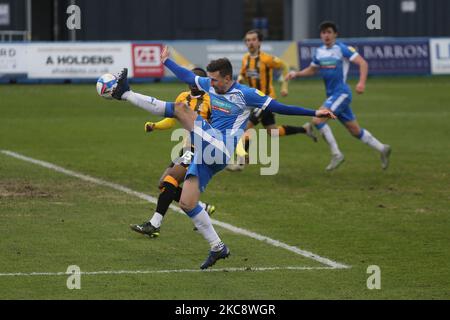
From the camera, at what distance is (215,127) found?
38.0ft

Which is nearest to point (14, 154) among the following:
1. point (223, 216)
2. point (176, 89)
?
point (223, 216)

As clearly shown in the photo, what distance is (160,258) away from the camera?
11.5m

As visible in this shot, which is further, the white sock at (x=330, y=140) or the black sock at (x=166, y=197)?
the white sock at (x=330, y=140)

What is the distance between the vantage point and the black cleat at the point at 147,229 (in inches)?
497

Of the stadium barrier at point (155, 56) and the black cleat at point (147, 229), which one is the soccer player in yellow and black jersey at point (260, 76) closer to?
the black cleat at point (147, 229)

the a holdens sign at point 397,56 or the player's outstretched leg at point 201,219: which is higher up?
the a holdens sign at point 397,56

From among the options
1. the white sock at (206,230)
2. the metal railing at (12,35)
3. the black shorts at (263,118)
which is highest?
the metal railing at (12,35)

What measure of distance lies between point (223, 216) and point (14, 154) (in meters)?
7.15

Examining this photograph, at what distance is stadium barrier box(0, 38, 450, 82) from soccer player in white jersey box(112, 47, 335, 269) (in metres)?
24.4

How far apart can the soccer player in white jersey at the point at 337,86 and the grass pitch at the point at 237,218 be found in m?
0.44

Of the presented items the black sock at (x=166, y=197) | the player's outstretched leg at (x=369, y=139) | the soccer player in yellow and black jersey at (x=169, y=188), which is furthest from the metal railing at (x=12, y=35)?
the black sock at (x=166, y=197)

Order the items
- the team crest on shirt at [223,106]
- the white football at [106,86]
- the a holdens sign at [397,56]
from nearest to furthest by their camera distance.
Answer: the white football at [106,86], the team crest on shirt at [223,106], the a holdens sign at [397,56]

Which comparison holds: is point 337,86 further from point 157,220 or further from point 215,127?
point 215,127

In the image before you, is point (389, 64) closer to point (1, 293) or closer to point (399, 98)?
point (399, 98)
